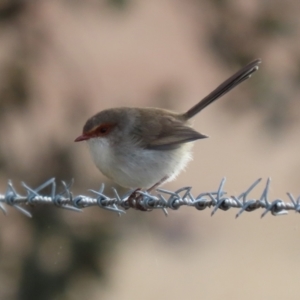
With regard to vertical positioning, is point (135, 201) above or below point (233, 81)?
below

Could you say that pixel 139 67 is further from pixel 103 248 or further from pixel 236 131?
pixel 103 248

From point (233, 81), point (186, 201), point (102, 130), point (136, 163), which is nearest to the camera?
point (186, 201)

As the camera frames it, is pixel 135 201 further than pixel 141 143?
No

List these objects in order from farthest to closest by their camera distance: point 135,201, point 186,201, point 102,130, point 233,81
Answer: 1. point 233,81
2. point 102,130
3. point 135,201
4. point 186,201

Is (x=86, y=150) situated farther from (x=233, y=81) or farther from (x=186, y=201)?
(x=186, y=201)

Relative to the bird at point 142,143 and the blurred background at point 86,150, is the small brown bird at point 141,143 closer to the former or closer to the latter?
the bird at point 142,143

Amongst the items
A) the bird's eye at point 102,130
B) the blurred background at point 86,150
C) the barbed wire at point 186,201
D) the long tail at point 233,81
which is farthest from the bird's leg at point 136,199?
the blurred background at point 86,150


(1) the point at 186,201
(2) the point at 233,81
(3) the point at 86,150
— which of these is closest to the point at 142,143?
(2) the point at 233,81
